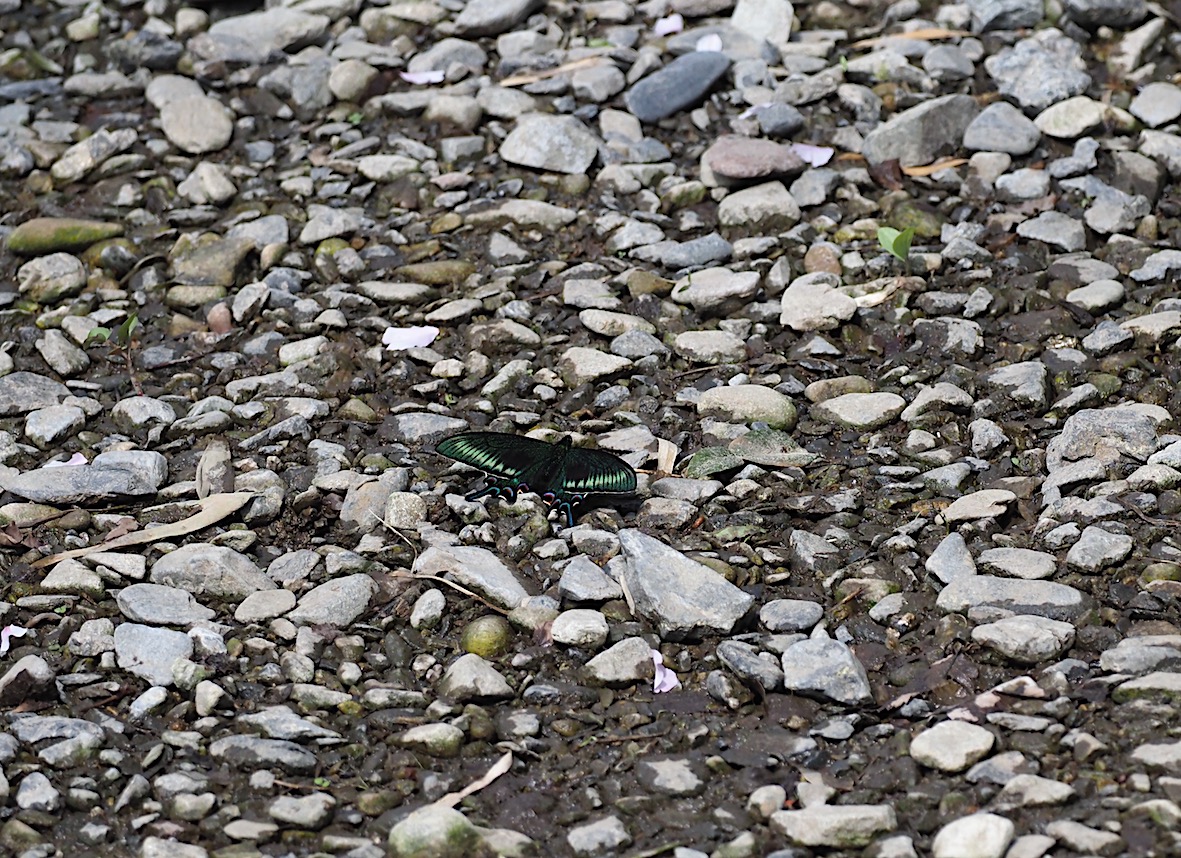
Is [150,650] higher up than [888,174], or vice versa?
[888,174]

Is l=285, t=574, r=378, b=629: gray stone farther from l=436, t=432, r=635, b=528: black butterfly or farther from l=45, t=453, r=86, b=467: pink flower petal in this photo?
l=45, t=453, r=86, b=467: pink flower petal

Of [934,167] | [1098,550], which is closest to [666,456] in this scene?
[1098,550]

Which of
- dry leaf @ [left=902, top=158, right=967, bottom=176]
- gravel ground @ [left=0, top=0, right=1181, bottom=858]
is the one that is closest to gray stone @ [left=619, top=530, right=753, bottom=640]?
gravel ground @ [left=0, top=0, right=1181, bottom=858]

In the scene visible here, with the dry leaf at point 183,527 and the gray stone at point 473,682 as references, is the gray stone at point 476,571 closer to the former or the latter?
the gray stone at point 473,682

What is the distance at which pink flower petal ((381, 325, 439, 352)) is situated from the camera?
17.8ft

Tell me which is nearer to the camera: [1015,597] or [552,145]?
[1015,597]

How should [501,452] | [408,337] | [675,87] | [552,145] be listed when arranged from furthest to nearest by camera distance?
[675,87] < [552,145] < [408,337] < [501,452]

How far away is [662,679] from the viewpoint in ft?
12.1

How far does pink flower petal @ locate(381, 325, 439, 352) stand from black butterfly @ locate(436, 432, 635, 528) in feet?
3.47

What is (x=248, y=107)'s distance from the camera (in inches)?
280

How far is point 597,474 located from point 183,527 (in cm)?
138

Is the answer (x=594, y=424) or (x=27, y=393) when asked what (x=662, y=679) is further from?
(x=27, y=393)

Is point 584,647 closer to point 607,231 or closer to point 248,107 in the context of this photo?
point 607,231

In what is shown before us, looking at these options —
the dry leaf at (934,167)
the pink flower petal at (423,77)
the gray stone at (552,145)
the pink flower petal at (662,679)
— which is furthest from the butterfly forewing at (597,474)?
the pink flower petal at (423,77)
